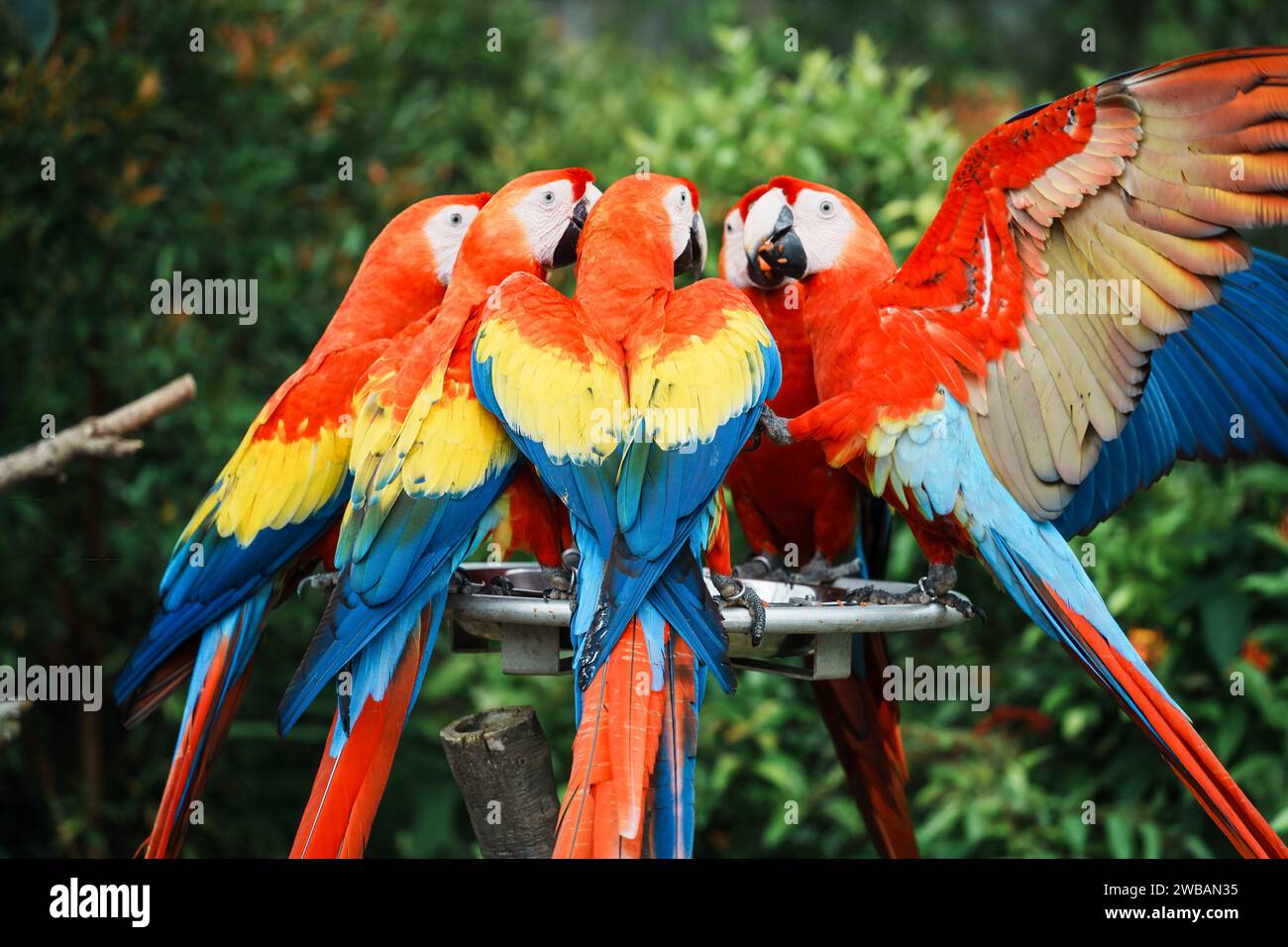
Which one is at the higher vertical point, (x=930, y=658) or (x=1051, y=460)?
(x=1051, y=460)

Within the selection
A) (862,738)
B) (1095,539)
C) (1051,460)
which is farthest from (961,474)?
(1095,539)

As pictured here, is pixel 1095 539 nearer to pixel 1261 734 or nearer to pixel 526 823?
pixel 1261 734

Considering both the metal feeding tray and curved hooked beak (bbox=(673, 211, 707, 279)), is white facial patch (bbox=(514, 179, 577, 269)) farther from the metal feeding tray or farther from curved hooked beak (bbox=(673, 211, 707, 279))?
the metal feeding tray

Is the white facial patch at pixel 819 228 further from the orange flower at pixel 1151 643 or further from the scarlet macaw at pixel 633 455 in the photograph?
the orange flower at pixel 1151 643

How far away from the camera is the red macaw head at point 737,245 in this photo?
6.78 feet

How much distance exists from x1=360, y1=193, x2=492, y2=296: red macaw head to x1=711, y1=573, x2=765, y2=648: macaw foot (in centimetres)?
78

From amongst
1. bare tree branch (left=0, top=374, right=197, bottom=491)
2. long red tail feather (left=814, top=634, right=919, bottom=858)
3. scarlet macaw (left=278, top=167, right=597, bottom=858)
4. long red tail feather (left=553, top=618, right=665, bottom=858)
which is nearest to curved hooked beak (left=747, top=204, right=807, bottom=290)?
scarlet macaw (left=278, top=167, right=597, bottom=858)

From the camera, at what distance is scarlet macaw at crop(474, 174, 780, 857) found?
1.41m

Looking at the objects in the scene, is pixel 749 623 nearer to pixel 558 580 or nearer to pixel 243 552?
pixel 558 580

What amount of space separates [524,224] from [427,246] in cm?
27

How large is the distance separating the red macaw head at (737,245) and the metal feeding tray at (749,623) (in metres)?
0.56

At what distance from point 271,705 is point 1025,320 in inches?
95.9

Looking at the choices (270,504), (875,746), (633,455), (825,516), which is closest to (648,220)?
(633,455)

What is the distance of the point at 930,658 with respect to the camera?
3.01 meters
